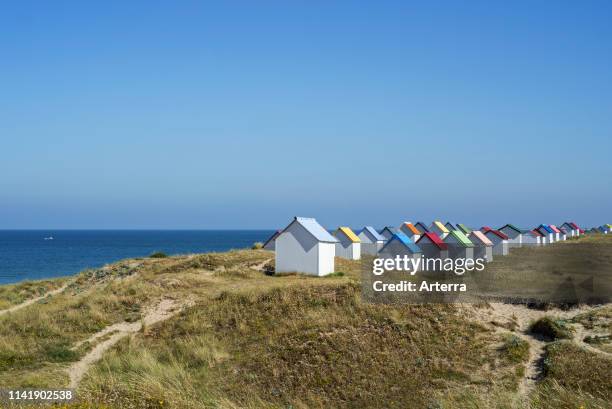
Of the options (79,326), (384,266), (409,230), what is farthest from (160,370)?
(409,230)

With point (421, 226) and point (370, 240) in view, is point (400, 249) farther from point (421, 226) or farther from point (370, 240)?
point (421, 226)

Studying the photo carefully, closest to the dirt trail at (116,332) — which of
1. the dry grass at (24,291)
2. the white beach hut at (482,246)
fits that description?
the dry grass at (24,291)

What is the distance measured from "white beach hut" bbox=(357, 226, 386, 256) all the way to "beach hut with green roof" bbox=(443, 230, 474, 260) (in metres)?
7.55

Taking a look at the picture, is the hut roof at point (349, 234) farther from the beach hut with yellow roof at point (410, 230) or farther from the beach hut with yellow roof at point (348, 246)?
the beach hut with yellow roof at point (410, 230)

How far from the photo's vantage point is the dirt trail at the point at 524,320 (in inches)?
768

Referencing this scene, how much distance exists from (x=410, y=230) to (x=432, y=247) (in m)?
18.7

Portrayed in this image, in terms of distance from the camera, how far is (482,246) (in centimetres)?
4719

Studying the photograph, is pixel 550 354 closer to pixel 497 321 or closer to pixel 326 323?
pixel 497 321

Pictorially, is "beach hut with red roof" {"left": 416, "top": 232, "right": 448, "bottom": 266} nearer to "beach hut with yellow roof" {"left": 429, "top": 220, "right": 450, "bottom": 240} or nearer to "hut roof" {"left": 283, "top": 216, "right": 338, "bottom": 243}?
"hut roof" {"left": 283, "top": 216, "right": 338, "bottom": 243}

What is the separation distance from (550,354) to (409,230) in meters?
38.6

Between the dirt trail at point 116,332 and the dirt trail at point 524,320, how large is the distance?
1362 centimetres

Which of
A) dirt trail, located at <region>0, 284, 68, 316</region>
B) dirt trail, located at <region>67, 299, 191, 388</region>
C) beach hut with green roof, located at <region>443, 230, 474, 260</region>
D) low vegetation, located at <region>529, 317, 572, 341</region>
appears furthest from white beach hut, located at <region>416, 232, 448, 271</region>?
dirt trail, located at <region>0, 284, 68, 316</region>

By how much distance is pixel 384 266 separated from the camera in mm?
33906

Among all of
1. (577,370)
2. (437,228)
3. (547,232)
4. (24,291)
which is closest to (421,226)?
(437,228)
